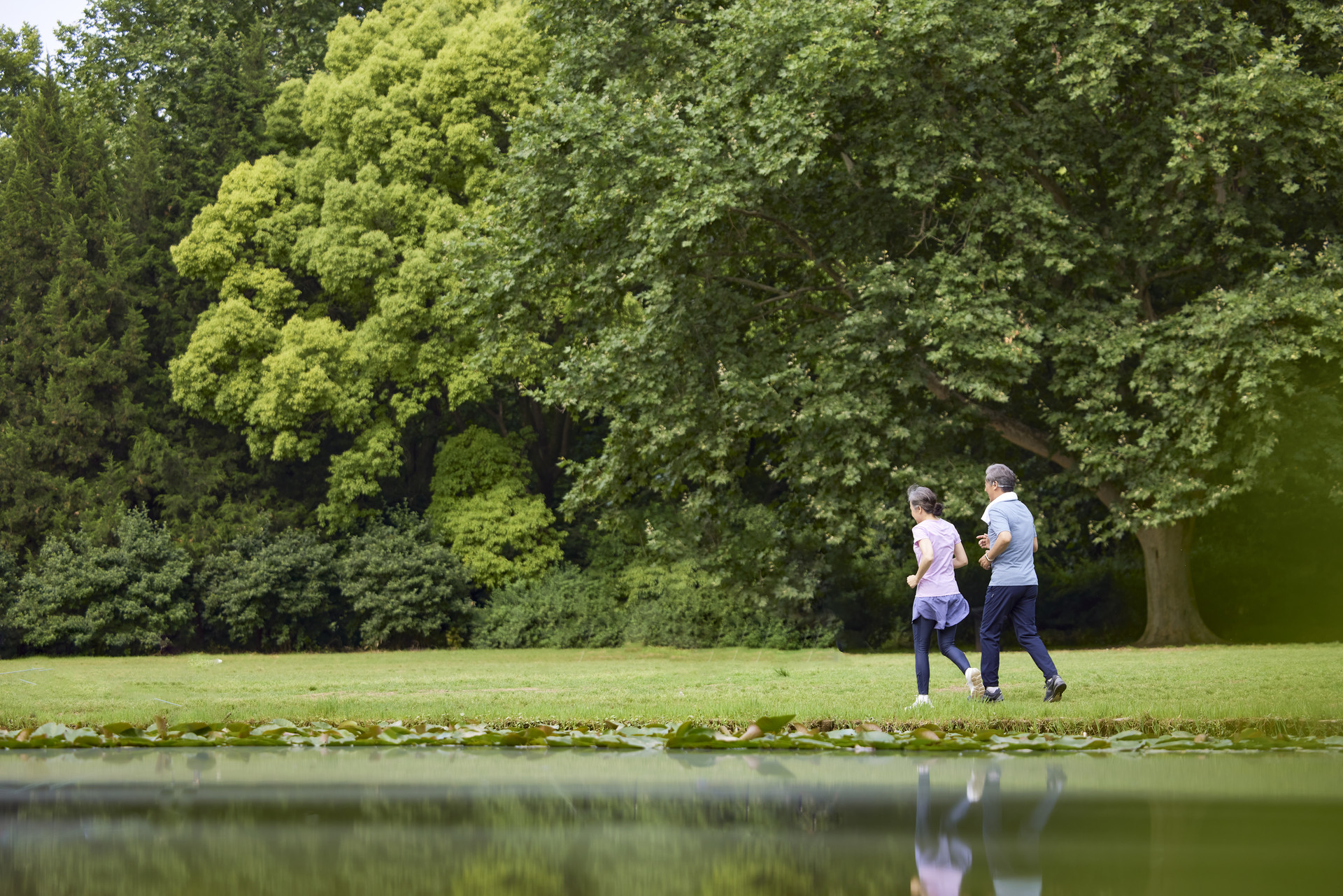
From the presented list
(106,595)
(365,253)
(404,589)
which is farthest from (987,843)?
(365,253)

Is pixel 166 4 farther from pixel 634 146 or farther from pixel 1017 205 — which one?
pixel 1017 205

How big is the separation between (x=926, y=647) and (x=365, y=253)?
75.1 feet

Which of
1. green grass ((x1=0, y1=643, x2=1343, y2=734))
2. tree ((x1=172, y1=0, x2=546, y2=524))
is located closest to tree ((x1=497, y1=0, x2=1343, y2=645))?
green grass ((x1=0, y1=643, x2=1343, y2=734))

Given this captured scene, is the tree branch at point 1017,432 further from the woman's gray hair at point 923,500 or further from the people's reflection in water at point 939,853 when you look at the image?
the people's reflection in water at point 939,853

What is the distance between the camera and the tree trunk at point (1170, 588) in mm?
22281

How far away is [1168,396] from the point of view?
64.3 ft

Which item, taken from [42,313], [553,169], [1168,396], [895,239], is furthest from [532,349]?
[42,313]

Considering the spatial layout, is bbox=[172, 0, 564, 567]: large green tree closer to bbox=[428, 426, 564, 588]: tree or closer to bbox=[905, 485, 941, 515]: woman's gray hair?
bbox=[428, 426, 564, 588]: tree

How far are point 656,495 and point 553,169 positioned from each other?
1139 cm

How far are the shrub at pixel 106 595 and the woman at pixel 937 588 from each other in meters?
22.0

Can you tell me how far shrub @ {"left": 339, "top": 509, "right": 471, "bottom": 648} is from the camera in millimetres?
28719

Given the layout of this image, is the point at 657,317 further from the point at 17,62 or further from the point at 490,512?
the point at 17,62

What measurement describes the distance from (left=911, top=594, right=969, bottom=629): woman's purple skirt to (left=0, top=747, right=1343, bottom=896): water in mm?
2932

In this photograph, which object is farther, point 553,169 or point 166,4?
point 166,4
